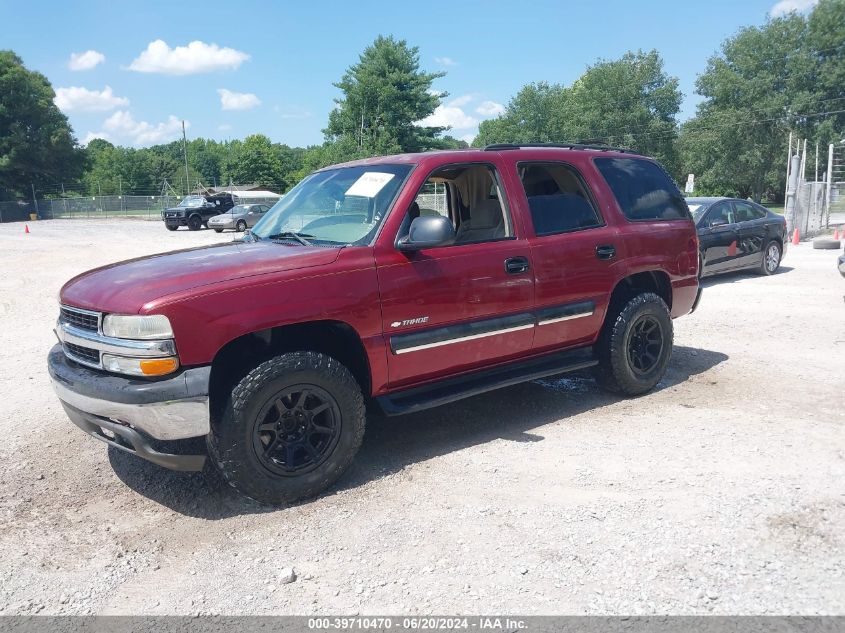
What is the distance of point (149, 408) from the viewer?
335 centimetres

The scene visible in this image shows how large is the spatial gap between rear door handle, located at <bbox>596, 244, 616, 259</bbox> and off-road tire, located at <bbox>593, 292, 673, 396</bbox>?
0.48m

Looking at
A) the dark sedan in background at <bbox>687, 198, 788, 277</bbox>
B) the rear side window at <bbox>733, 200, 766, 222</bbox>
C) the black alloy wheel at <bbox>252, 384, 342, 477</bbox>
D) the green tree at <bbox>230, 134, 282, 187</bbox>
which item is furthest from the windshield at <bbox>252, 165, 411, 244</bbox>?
the green tree at <bbox>230, 134, 282, 187</bbox>

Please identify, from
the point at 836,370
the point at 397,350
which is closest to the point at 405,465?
the point at 397,350

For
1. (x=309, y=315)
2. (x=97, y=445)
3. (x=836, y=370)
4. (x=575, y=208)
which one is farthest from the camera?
(x=836, y=370)

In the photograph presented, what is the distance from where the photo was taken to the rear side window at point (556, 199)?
16.0 feet

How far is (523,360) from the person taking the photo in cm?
486

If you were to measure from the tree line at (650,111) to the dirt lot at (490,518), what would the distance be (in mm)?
42914

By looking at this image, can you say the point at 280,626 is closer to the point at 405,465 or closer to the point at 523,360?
the point at 405,465

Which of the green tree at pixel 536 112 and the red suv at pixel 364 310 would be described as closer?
the red suv at pixel 364 310

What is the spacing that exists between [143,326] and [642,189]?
4.18m

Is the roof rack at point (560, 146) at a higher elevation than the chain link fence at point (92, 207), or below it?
below

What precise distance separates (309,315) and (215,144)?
173716 millimetres

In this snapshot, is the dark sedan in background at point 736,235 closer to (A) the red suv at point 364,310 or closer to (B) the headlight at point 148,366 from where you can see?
(A) the red suv at point 364,310

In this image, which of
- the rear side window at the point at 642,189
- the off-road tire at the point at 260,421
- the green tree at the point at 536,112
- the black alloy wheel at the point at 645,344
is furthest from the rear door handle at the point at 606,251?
the green tree at the point at 536,112
